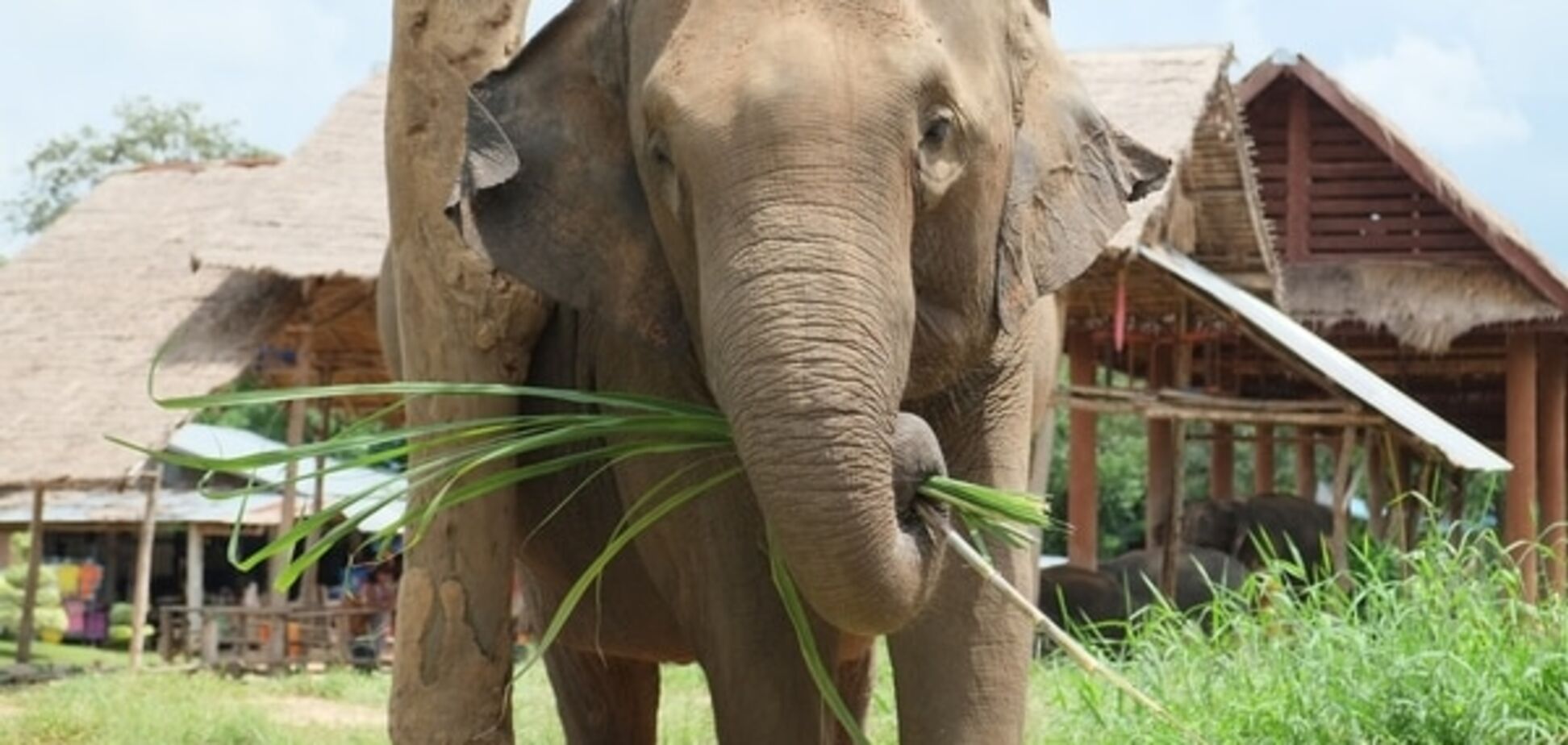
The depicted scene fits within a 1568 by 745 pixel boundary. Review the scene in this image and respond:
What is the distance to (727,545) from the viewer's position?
4297 millimetres

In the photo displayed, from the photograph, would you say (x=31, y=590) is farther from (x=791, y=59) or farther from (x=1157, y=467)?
(x=791, y=59)

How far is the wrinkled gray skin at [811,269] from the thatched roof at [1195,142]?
9.72m

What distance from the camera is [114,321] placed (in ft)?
62.6

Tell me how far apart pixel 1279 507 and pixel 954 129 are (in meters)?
17.6

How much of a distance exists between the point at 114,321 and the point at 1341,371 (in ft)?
33.0

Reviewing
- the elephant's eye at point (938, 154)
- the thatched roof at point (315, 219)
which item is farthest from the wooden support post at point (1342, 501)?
the elephant's eye at point (938, 154)

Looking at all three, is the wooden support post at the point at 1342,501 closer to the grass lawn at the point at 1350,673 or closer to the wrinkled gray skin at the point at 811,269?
the grass lawn at the point at 1350,673

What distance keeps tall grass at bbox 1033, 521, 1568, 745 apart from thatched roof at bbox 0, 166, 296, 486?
10669 mm

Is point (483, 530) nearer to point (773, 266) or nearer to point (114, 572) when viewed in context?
point (773, 266)

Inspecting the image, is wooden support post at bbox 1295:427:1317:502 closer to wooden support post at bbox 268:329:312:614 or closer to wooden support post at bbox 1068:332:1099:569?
wooden support post at bbox 1068:332:1099:569

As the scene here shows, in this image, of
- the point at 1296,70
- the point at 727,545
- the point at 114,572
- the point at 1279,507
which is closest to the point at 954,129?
the point at 727,545

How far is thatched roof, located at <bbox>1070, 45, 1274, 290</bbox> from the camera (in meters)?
14.8

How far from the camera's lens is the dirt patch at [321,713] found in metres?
11.1

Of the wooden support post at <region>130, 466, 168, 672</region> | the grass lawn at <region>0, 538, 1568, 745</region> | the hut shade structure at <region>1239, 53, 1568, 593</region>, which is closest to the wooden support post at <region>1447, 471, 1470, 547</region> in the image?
the hut shade structure at <region>1239, 53, 1568, 593</region>
